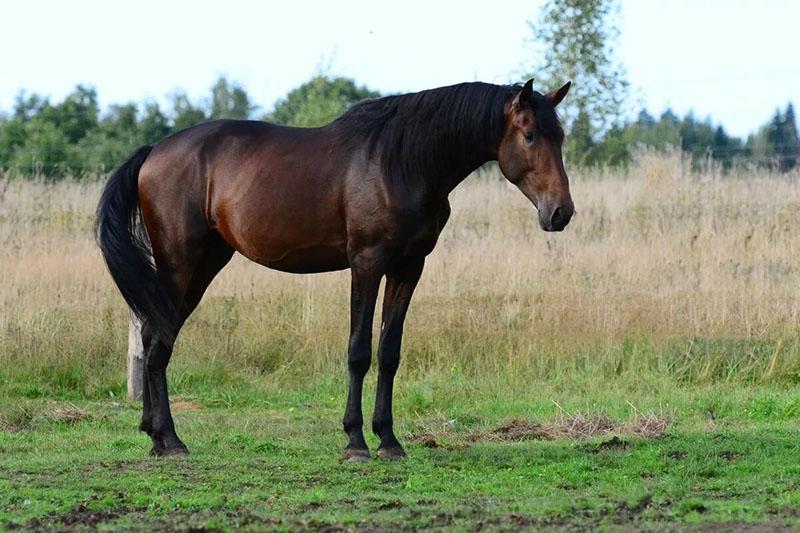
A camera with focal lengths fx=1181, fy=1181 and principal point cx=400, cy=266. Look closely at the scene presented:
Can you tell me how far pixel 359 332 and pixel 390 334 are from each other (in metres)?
0.28

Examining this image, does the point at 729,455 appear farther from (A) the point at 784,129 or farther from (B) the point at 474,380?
(A) the point at 784,129

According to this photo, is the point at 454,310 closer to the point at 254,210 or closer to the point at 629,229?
the point at 254,210

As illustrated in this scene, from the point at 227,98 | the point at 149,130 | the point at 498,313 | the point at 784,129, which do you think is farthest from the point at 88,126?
the point at 784,129

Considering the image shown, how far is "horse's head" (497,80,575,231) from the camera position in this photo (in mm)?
7023

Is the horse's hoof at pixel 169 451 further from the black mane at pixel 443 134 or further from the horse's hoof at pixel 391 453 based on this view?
the black mane at pixel 443 134

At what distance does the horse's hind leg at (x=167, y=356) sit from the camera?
312 inches

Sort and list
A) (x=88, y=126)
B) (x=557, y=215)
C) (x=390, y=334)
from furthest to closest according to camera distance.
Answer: (x=88, y=126) → (x=390, y=334) → (x=557, y=215)

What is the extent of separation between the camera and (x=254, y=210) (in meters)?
7.95

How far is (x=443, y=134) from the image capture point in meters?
7.34

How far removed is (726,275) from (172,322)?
747 centimetres

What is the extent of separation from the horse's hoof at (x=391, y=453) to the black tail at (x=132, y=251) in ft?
5.49

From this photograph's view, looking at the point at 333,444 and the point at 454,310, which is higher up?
the point at 454,310

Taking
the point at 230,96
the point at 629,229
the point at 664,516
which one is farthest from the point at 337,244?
the point at 230,96

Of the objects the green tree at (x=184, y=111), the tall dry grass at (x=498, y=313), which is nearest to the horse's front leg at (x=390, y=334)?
the tall dry grass at (x=498, y=313)
